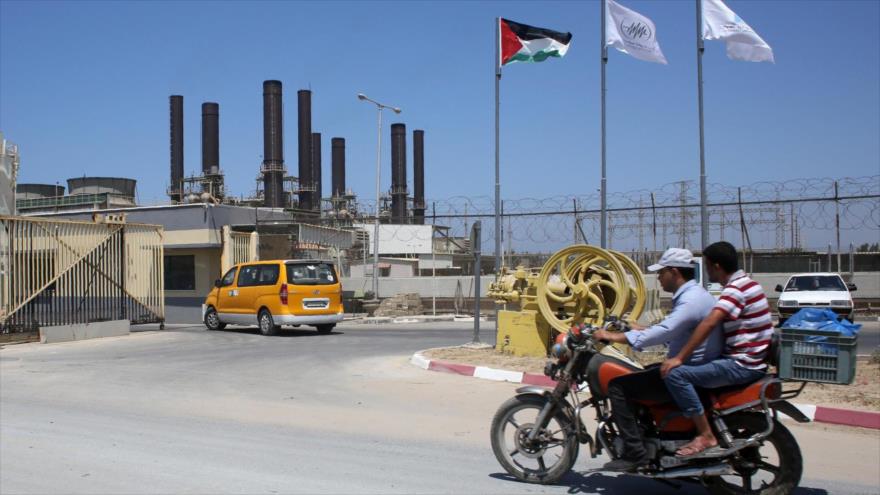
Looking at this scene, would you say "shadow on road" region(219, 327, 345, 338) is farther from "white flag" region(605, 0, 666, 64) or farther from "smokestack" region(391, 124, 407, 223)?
"smokestack" region(391, 124, 407, 223)

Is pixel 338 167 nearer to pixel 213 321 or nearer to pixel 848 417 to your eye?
pixel 213 321

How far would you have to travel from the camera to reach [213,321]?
70.0 feet

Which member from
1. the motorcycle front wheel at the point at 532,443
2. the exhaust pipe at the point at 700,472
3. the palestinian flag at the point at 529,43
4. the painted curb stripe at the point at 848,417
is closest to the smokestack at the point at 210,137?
the palestinian flag at the point at 529,43

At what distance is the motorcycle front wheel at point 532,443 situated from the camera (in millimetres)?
5660

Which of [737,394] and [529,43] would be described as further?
[529,43]

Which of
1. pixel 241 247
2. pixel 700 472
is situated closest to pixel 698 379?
pixel 700 472

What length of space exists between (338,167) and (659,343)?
166ft

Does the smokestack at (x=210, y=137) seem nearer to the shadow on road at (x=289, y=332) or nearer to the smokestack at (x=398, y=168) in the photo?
the smokestack at (x=398, y=168)

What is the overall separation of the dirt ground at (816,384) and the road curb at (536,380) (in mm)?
256

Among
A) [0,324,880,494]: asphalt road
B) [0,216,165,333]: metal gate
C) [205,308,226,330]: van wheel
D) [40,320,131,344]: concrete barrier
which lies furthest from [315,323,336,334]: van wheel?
[0,324,880,494]: asphalt road

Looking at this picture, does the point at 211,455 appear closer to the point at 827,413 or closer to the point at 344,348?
the point at 827,413

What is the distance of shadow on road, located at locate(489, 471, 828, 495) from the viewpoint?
5.66 meters

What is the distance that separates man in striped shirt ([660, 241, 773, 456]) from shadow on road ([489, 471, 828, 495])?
0.72m

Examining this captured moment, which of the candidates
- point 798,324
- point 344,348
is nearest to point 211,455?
point 798,324
